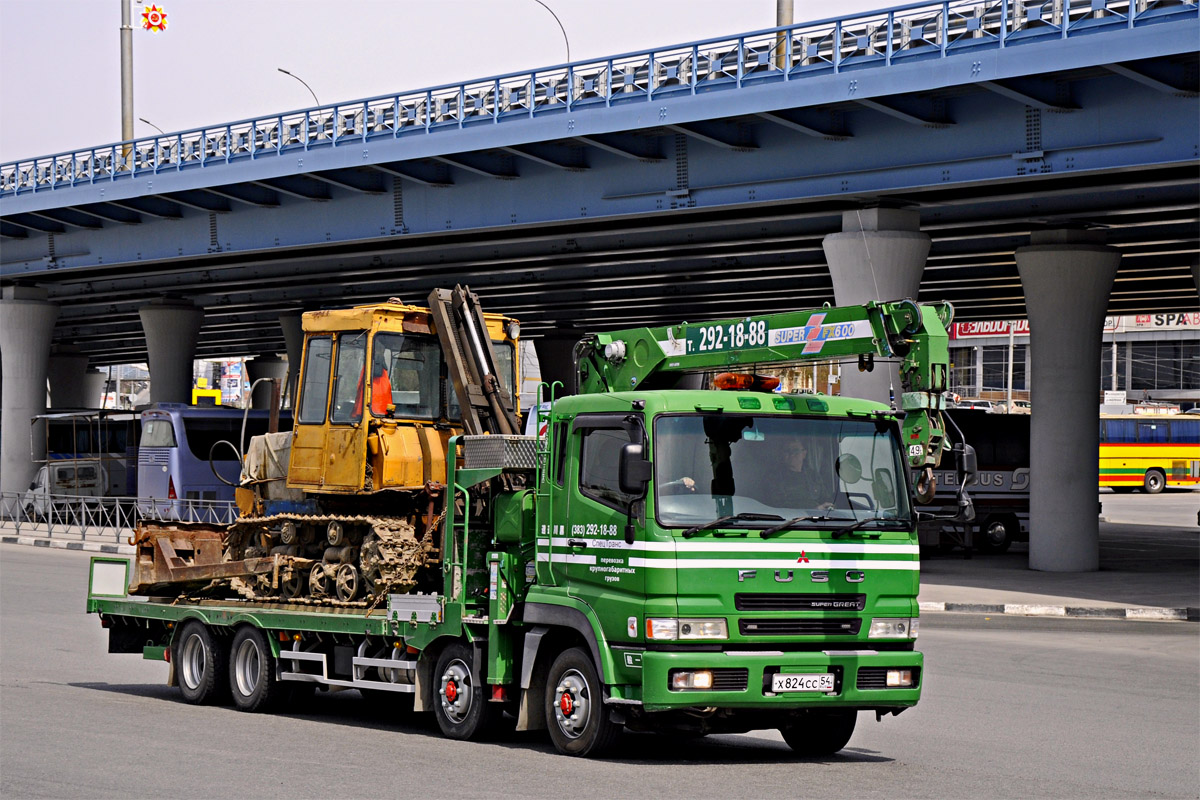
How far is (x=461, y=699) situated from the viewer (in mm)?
11164

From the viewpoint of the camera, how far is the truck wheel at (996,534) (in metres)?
36.8

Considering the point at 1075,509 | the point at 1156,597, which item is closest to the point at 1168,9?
the point at 1156,597

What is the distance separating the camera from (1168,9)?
20.7m

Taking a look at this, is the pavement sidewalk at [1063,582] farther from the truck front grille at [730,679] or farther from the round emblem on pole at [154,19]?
the round emblem on pole at [154,19]

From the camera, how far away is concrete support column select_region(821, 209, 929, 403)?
26641 millimetres

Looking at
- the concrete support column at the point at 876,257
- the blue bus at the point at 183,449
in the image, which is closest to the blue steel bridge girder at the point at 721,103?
the concrete support column at the point at 876,257

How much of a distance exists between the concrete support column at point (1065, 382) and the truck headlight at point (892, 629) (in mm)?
20456

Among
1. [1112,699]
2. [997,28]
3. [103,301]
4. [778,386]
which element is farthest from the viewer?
[103,301]

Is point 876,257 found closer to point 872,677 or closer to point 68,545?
point 872,677

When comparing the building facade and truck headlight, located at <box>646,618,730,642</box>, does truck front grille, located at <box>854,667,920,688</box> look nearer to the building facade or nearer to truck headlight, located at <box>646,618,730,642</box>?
truck headlight, located at <box>646,618,730,642</box>

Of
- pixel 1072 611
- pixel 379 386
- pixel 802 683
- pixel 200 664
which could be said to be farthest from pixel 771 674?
pixel 1072 611

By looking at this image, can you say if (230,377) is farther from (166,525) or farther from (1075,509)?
(166,525)

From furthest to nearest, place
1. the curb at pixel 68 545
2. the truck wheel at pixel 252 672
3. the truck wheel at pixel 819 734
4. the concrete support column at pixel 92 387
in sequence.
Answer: the concrete support column at pixel 92 387, the curb at pixel 68 545, the truck wheel at pixel 252 672, the truck wheel at pixel 819 734

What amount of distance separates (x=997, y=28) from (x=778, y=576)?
51.5 feet
